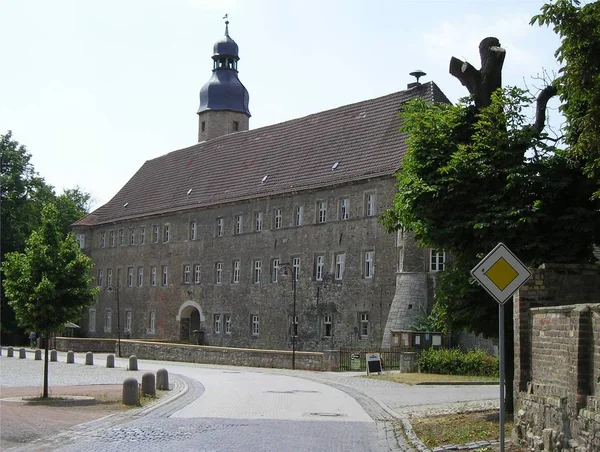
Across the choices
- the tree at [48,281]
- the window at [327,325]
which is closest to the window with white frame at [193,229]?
the window at [327,325]

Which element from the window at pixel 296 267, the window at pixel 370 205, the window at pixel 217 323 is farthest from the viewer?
the window at pixel 217 323

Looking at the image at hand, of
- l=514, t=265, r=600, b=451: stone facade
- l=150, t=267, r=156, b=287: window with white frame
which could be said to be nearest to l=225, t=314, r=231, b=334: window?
l=150, t=267, r=156, b=287: window with white frame

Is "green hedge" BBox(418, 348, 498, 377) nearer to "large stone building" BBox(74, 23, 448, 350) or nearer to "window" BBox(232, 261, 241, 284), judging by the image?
"large stone building" BBox(74, 23, 448, 350)

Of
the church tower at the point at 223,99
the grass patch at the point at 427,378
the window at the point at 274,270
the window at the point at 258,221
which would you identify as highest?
the church tower at the point at 223,99

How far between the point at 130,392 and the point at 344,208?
28096 mm

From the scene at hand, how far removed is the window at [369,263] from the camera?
147 ft

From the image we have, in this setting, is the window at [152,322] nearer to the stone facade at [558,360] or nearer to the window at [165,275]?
the window at [165,275]

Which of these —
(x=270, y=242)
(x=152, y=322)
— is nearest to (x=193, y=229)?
(x=152, y=322)

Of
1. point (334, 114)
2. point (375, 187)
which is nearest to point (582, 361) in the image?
point (375, 187)

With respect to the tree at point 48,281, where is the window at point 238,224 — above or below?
above

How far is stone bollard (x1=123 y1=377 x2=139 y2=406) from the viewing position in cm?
1997

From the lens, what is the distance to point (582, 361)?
10484 millimetres

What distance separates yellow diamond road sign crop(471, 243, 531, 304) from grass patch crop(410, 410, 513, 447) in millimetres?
3352

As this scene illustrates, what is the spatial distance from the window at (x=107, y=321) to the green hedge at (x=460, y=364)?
124 ft
